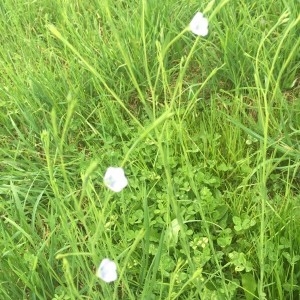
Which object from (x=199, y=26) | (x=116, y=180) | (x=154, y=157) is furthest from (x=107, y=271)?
(x=154, y=157)

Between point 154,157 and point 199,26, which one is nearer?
point 199,26

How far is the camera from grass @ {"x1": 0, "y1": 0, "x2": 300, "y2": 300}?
120cm

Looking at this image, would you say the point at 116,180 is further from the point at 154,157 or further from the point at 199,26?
the point at 154,157

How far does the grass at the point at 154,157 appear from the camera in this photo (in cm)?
120

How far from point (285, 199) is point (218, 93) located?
1.57ft

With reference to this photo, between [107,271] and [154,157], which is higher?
[154,157]

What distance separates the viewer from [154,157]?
4.95ft

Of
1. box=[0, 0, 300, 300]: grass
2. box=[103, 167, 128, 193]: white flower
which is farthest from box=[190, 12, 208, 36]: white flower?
box=[103, 167, 128, 193]: white flower

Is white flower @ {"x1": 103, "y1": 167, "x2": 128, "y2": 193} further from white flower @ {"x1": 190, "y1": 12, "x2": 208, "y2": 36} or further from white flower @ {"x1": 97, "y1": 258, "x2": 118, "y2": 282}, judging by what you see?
white flower @ {"x1": 190, "y1": 12, "x2": 208, "y2": 36}

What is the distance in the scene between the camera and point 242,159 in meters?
1.43

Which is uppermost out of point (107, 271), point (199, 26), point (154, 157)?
point (154, 157)

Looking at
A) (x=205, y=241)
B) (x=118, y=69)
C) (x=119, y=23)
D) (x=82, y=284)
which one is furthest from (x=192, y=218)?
(x=119, y=23)

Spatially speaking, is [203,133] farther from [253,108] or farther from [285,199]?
[285,199]

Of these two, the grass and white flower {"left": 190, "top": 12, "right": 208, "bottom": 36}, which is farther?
the grass
